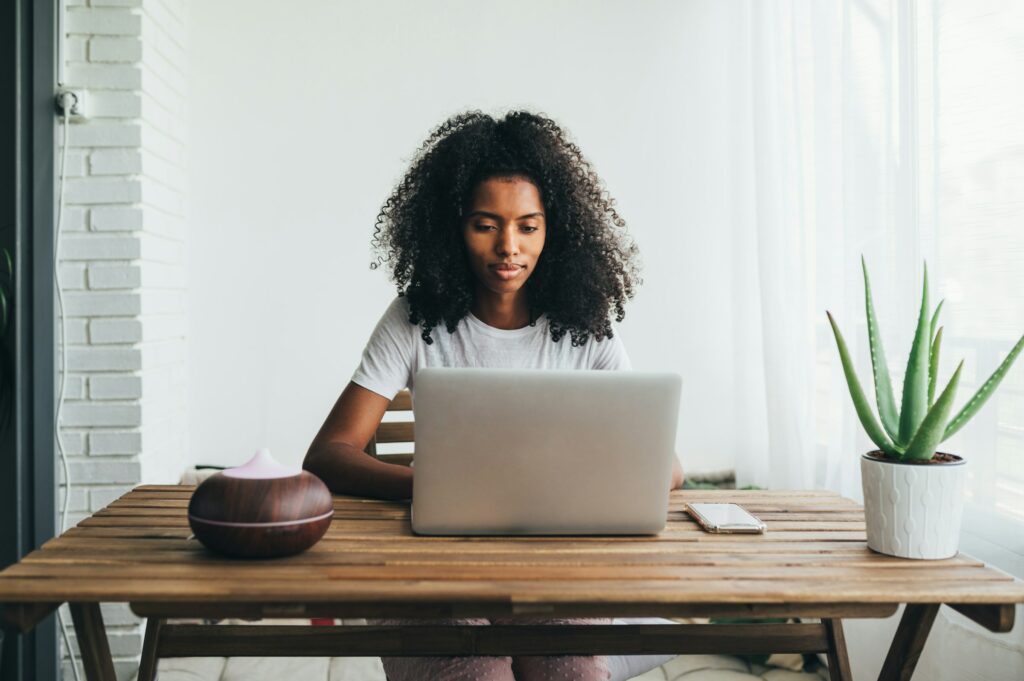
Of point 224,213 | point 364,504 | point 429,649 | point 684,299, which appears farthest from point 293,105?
point 429,649

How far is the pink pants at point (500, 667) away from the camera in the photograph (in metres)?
1.47

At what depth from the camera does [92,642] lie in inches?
54.7

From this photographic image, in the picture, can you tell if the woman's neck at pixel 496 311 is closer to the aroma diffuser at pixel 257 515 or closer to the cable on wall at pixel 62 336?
the aroma diffuser at pixel 257 515

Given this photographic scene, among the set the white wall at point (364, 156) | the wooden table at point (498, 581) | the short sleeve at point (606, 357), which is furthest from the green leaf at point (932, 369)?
the white wall at point (364, 156)

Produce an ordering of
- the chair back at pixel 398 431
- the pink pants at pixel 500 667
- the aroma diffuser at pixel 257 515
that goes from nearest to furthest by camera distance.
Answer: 1. the aroma diffuser at pixel 257 515
2. the pink pants at pixel 500 667
3. the chair back at pixel 398 431

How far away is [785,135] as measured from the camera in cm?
281

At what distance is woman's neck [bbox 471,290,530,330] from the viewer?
2008 mm

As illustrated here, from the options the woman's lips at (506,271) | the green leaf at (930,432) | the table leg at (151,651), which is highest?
the woman's lips at (506,271)

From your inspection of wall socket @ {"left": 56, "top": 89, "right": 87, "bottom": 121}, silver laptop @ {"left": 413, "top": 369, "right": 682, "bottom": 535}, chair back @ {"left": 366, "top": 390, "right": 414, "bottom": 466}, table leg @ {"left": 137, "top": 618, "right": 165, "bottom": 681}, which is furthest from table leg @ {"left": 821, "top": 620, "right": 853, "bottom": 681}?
wall socket @ {"left": 56, "top": 89, "right": 87, "bottom": 121}

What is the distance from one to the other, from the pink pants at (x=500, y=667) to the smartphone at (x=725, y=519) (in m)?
0.31

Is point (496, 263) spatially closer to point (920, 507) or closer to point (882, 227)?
point (920, 507)

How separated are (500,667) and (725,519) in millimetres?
441

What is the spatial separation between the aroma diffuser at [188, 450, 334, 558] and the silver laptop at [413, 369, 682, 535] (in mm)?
158

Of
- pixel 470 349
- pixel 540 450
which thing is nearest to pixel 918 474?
pixel 540 450
